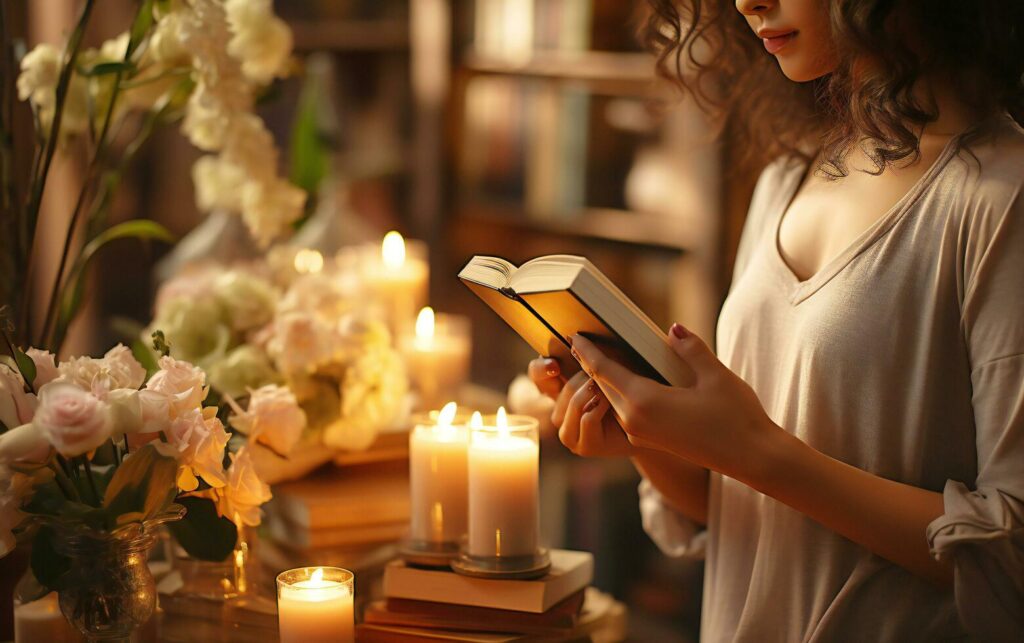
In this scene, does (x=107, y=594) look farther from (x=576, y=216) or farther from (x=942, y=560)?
(x=576, y=216)

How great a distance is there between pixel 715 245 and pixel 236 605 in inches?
60.6

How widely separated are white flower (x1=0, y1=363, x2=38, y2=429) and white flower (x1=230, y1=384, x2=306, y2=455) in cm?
25


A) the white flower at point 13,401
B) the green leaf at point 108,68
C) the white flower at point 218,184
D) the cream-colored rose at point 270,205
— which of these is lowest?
the white flower at point 13,401

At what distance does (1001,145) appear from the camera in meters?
0.95

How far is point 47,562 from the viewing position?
2.90 ft

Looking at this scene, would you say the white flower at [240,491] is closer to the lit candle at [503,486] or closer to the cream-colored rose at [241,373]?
the lit candle at [503,486]

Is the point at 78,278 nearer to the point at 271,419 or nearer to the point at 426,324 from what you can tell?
the point at 271,419

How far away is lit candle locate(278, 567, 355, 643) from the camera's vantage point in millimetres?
912

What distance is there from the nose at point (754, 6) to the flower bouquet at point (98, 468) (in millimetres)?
584

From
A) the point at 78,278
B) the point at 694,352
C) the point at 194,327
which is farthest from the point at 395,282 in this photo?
the point at 694,352

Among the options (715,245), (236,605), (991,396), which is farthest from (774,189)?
(715,245)

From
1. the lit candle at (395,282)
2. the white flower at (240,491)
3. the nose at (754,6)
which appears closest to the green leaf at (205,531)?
the white flower at (240,491)

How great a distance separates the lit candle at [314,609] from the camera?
2.99ft

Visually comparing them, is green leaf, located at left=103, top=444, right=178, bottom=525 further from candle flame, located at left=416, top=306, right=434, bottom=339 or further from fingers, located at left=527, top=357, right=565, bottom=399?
candle flame, located at left=416, top=306, right=434, bottom=339
